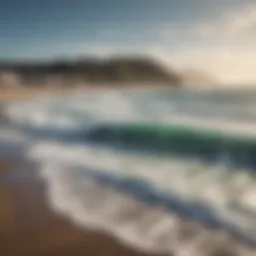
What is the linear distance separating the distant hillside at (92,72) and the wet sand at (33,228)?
1.10ft

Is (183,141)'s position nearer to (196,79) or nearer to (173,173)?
(173,173)

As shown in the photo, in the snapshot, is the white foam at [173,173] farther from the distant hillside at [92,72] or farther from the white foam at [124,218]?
the distant hillside at [92,72]

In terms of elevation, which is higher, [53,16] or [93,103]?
[53,16]

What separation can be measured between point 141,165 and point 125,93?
0.89 feet

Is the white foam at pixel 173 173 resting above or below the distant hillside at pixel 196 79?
below

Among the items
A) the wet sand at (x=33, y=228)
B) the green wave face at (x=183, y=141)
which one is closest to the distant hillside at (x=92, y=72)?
the green wave face at (x=183, y=141)

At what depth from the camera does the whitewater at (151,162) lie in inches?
52.0

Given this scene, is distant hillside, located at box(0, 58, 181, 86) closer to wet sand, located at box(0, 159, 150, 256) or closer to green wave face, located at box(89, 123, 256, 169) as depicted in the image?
green wave face, located at box(89, 123, 256, 169)

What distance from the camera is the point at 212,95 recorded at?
4.78 feet

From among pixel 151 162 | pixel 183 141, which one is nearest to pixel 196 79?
pixel 183 141

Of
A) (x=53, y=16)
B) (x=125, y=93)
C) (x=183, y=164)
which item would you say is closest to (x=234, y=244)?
(x=183, y=164)

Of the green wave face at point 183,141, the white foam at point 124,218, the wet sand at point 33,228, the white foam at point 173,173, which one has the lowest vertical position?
the wet sand at point 33,228

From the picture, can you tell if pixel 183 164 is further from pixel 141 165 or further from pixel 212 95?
pixel 212 95

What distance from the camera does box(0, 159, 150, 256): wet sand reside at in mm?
1288
